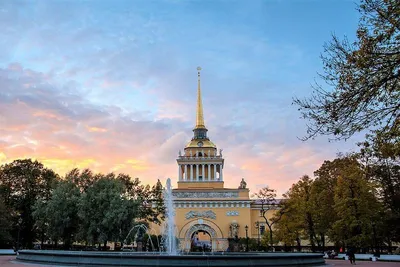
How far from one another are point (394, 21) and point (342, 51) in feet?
5.03

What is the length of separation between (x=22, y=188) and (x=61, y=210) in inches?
418

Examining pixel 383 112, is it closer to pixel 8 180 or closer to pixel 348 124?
pixel 348 124

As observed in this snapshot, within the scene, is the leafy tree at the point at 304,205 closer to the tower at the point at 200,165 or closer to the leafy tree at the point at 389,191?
the leafy tree at the point at 389,191

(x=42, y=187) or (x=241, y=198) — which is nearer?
(x=42, y=187)

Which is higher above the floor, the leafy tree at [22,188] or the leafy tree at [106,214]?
the leafy tree at [22,188]

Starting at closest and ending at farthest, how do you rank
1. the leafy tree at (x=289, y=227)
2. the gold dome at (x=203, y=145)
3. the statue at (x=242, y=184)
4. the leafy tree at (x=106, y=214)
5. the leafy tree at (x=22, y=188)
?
the leafy tree at (x=106, y=214) < the leafy tree at (x=289, y=227) < the leafy tree at (x=22, y=188) < the statue at (x=242, y=184) < the gold dome at (x=203, y=145)

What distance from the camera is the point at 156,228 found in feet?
197

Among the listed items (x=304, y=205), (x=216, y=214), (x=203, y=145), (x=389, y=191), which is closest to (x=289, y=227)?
(x=304, y=205)

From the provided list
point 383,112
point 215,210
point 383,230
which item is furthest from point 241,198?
point 383,112

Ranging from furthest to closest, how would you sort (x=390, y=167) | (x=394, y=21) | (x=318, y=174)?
(x=318, y=174) < (x=390, y=167) < (x=394, y=21)

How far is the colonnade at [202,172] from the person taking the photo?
68.1 metres

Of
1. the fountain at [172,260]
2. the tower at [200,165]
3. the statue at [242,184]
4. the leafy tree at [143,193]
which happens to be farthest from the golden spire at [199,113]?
the fountain at [172,260]

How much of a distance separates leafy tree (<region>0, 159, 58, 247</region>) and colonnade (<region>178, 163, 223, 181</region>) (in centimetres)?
2762

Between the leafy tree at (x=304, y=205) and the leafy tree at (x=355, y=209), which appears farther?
the leafy tree at (x=304, y=205)
